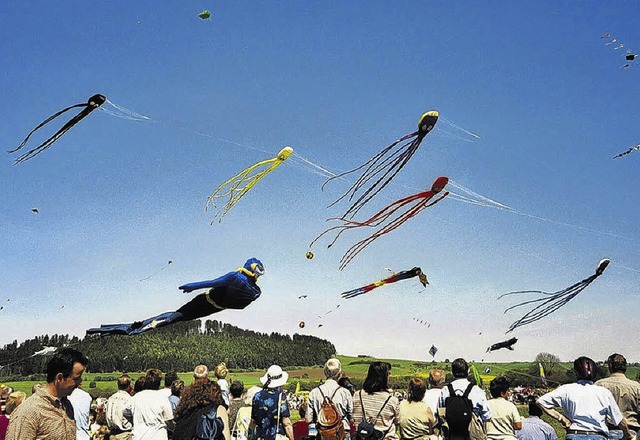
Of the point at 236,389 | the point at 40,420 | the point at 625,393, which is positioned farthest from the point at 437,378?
the point at 40,420

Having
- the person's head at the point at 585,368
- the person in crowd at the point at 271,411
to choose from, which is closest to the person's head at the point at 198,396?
the person in crowd at the point at 271,411

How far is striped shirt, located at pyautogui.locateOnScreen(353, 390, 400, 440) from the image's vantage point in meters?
7.44

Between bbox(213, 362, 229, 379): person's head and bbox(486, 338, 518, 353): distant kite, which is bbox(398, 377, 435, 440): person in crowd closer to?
bbox(213, 362, 229, 379): person's head

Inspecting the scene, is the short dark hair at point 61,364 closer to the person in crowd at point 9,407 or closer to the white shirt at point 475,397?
the person in crowd at point 9,407

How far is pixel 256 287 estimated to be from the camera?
311 inches

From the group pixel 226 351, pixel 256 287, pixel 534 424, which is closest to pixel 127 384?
pixel 256 287

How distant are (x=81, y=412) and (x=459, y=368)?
16.4 feet

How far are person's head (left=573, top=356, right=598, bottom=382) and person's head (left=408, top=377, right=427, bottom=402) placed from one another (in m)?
1.97

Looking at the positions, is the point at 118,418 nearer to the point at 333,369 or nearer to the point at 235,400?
the point at 235,400

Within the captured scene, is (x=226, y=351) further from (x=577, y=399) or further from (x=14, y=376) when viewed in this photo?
(x=577, y=399)

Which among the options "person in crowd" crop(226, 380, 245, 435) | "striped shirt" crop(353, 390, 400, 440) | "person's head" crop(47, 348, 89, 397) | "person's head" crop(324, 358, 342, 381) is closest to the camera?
"person's head" crop(47, 348, 89, 397)

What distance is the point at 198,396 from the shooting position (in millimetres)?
5570

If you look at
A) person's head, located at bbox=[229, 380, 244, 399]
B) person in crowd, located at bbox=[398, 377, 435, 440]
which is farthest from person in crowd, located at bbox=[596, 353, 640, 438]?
person's head, located at bbox=[229, 380, 244, 399]

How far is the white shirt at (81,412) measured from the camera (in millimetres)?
7242
